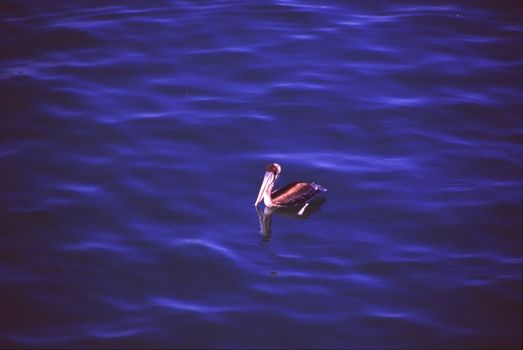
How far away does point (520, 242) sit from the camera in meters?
10.4

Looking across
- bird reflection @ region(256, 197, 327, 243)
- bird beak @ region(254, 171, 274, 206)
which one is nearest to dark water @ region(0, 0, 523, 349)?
bird reflection @ region(256, 197, 327, 243)

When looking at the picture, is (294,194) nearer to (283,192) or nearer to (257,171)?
(283,192)

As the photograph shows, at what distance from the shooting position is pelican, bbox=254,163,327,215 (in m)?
→ 11.7

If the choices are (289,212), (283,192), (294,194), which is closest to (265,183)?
(283,192)

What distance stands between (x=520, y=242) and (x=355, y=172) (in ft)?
10.5

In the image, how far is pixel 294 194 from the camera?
11750 millimetres

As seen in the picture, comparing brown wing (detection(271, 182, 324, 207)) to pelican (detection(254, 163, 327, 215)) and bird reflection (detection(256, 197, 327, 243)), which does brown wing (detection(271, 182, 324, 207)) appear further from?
bird reflection (detection(256, 197, 327, 243))

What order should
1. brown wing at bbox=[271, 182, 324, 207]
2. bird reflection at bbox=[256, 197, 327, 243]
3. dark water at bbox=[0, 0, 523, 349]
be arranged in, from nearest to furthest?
1. dark water at bbox=[0, 0, 523, 349]
2. bird reflection at bbox=[256, 197, 327, 243]
3. brown wing at bbox=[271, 182, 324, 207]

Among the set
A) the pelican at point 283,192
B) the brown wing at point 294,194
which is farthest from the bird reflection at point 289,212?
the brown wing at point 294,194

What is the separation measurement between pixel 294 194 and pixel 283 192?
19 cm

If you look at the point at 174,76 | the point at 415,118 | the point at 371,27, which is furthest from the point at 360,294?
the point at 371,27

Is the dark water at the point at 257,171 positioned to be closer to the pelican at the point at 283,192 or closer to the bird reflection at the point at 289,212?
the bird reflection at the point at 289,212

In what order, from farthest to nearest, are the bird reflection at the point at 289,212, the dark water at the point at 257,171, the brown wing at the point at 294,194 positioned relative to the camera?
the brown wing at the point at 294,194, the bird reflection at the point at 289,212, the dark water at the point at 257,171

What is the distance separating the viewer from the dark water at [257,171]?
9234 mm
